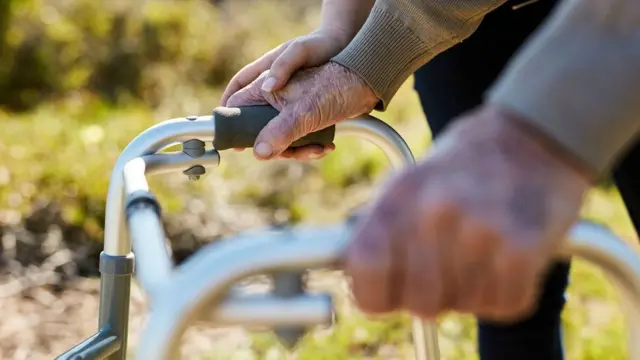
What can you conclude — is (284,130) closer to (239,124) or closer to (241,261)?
(239,124)

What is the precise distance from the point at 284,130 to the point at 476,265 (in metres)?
0.57

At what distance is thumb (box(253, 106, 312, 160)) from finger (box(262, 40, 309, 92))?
46 mm

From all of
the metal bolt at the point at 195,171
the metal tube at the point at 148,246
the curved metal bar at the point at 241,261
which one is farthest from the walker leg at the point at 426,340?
the curved metal bar at the point at 241,261

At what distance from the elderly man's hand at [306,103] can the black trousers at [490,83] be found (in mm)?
210

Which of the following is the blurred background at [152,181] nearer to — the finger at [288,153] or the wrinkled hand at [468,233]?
the finger at [288,153]

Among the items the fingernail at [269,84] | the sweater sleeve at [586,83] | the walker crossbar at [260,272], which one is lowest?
the walker crossbar at [260,272]

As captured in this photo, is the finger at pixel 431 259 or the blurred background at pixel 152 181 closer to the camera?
the finger at pixel 431 259

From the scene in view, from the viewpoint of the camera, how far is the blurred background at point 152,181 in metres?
2.23

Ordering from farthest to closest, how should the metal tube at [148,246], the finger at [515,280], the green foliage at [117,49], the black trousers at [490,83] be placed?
the green foliage at [117,49] < the black trousers at [490,83] < the metal tube at [148,246] < the finger at [515,280]

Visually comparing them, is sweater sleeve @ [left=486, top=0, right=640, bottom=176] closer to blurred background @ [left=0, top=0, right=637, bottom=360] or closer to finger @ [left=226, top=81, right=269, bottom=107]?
finger @ [left=226, top=81, right=269, bottom=107]

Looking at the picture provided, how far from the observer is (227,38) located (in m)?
4.38

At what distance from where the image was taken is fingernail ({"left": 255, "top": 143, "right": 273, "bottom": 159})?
38.4 inches

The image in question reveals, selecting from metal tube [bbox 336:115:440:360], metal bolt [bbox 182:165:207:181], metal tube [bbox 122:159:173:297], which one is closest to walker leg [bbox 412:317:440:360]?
metal tube [bbox 336:115:440:360]

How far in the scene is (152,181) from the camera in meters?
2.61
